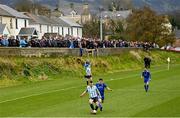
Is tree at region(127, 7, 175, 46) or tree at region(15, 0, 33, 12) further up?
tree at region(15, 0, 33, 12)

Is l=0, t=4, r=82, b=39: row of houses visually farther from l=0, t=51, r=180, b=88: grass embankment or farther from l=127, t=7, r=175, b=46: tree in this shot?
l=0, t=51, r=180, b=88: grass embankment

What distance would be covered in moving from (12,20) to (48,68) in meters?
50.8

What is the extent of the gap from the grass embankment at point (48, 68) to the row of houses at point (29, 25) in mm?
23017

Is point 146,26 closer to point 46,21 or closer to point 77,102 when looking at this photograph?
Answer: point 46,21

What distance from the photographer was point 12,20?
102 meters

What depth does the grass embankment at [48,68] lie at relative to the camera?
46281 mm

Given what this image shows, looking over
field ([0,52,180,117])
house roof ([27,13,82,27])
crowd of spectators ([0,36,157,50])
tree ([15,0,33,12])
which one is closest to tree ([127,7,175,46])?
house roof ([27,13,82,27])

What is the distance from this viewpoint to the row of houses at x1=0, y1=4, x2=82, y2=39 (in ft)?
323

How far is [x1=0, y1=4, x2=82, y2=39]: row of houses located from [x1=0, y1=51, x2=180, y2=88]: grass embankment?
75.5ft

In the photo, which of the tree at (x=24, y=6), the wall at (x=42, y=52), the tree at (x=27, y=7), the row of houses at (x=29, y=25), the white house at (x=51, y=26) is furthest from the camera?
the tree at (x=24, y=6)

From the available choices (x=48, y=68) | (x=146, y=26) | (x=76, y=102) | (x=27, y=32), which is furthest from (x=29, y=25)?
(x=76, y=102)

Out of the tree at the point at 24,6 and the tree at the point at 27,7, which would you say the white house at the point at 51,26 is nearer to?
the tree at the point at 27,7

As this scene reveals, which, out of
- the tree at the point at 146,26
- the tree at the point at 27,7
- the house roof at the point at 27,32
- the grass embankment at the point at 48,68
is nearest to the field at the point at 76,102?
the grass embankment at the point at 48,68

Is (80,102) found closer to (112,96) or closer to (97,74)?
(112,96)
